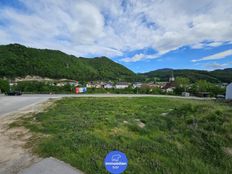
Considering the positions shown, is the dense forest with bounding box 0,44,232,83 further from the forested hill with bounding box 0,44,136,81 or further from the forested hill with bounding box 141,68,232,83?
the forested hill with bounding box 141,68,232,83

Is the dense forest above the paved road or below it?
above

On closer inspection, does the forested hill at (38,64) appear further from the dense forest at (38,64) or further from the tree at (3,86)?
the tree at (3,86)

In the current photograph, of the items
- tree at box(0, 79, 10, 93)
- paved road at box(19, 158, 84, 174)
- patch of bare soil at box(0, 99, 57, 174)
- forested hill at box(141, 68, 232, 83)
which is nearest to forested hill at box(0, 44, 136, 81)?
tree at box(0, 79, 10, 93)

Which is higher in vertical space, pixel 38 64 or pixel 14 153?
pixel 38 64

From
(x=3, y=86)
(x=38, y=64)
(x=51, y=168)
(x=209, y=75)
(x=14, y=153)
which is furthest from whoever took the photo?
(x=209, y=75)

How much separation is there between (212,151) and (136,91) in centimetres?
3381

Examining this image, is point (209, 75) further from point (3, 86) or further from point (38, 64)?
point (3, 86)

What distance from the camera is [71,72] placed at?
209ft

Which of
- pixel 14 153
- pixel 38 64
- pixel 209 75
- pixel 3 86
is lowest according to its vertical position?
pixel 14 153

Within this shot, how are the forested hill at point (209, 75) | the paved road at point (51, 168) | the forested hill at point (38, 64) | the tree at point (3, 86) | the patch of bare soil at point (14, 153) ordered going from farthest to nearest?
the forested hill at point (209, 75) < the forested hill at point (38, 64) < the tree at point (3, 86) < the patch of bare soil at point (14, 153) < the paved road at point (51, 168)

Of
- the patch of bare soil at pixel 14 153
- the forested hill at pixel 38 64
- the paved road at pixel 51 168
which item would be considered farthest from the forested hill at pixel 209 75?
the paved road at pixel 51 168

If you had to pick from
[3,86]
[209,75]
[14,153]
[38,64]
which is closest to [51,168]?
[14,153]

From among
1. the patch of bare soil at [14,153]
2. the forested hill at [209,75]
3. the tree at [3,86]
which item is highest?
the forested hill at [209,75]

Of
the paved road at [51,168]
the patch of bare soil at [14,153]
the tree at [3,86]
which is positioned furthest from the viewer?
the tree at [3,86]
